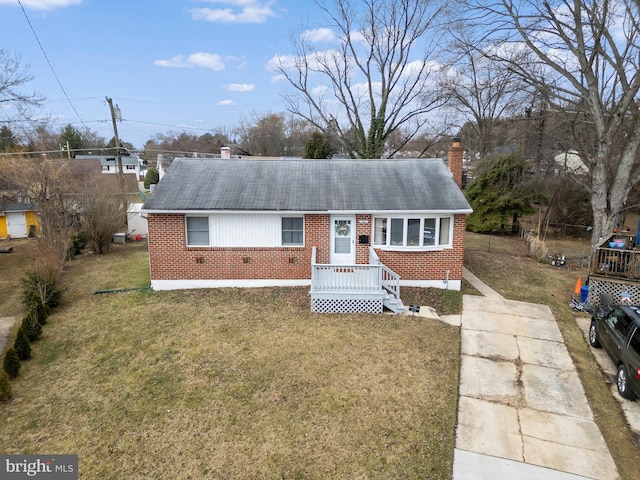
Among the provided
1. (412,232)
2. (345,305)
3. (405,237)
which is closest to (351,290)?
(345,305)

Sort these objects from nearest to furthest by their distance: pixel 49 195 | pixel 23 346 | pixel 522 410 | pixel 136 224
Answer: pixel 522 410
pixel 23 346
pixel 49 195
pixel 136 224

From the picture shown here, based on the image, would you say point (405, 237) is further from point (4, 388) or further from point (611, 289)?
point (4, 388)

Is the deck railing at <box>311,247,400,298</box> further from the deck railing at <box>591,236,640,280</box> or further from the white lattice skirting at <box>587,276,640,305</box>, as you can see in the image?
the deck railing at <box>591,236,640,280</box>

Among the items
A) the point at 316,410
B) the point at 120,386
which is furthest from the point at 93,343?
the point at 316,410

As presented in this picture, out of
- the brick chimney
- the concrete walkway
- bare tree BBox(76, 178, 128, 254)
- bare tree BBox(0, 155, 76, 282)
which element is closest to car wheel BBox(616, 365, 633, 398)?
the concrete walkway

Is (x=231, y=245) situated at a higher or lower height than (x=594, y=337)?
higher

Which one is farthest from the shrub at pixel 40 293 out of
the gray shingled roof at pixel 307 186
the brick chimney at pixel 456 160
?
the brick chimney at pixel 456 160

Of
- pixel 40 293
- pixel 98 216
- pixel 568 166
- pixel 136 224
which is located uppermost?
pixel 568 166
